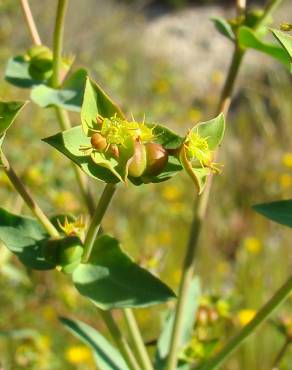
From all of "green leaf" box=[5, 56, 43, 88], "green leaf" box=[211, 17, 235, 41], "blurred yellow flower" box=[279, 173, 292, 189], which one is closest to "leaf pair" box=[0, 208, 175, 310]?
"green leaf" box=[5, 56, 43, 88]

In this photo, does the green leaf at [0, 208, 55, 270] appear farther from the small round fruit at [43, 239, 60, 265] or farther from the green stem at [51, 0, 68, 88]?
the green stem at [51, 0, 68, 88]

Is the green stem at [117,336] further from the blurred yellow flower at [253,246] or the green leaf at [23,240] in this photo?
the blurred yellow flower at [253,246]

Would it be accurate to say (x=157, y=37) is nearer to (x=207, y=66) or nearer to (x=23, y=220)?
(x=207, y=66)

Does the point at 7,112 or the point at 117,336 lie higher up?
the point at 7,112

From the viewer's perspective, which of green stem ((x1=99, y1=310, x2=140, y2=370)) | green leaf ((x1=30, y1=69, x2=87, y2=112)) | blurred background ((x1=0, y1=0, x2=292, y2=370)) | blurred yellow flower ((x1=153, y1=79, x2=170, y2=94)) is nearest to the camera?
green stem ((x1=99, y1=310, x2=140, y2=370))

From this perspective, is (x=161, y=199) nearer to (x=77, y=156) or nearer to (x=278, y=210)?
(x=278, y=210)

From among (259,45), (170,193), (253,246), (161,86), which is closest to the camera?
(259,45)

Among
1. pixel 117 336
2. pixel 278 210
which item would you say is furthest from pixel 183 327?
pixel 278 210
